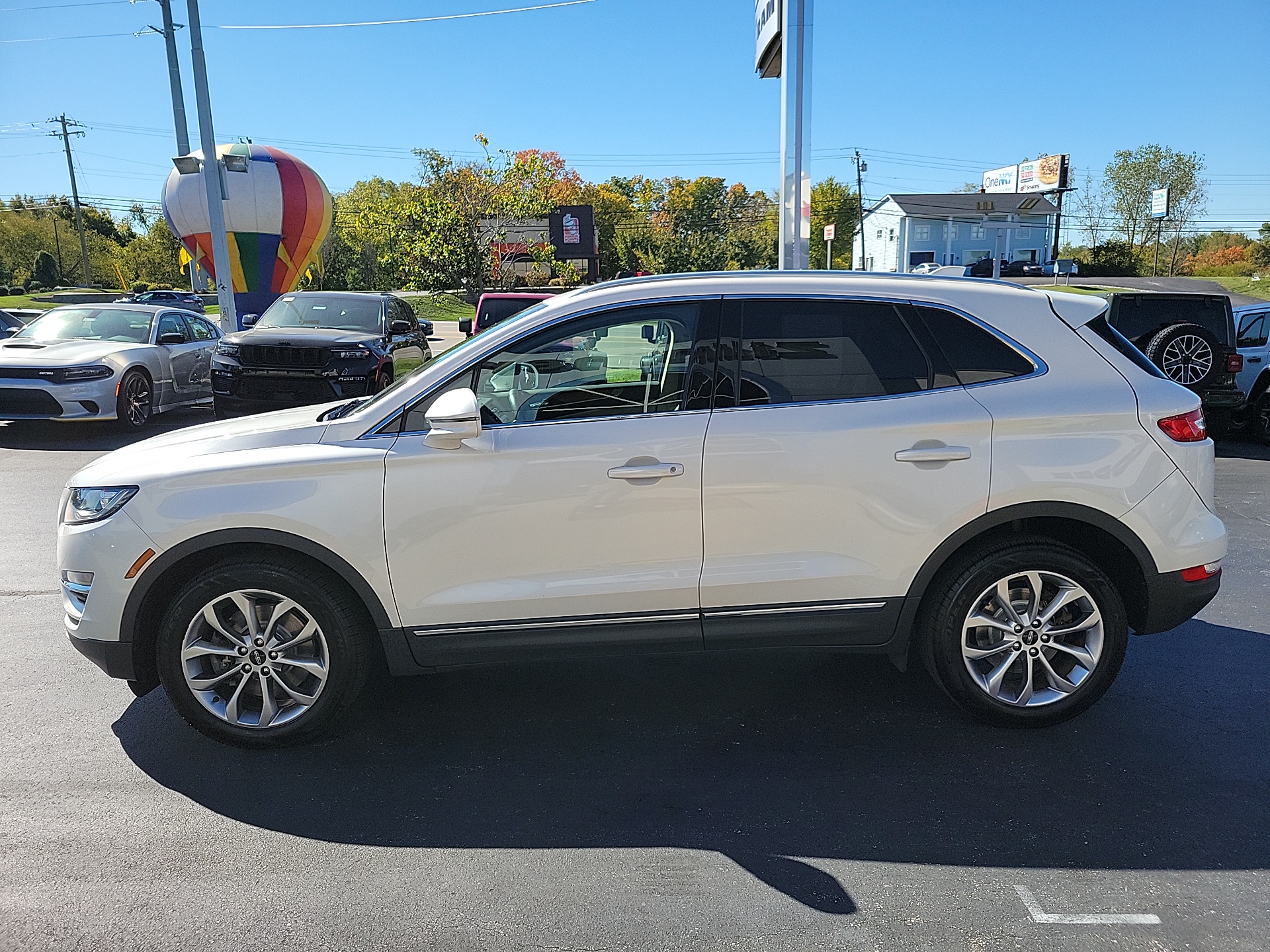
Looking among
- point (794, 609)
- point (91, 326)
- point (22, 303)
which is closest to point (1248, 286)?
point (91, 326)

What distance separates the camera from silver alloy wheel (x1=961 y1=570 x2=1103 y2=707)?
12.8 feet

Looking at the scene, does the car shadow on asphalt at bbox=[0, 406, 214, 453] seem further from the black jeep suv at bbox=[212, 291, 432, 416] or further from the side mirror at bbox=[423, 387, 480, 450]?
the side mirror at bbox=[423, 387, 480, 450]

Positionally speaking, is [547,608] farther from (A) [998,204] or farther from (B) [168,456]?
(A) [998,204]

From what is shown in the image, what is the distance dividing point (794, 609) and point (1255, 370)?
10.9 metres

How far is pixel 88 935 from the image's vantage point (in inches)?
109

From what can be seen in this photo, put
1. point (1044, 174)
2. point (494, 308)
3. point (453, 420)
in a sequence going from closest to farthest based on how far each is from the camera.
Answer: point (453, 420) → point (494, 308) → point (1044, 174)

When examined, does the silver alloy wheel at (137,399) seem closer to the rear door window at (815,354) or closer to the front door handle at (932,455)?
the rear door window at (815,354)

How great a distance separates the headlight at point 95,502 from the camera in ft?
12.2

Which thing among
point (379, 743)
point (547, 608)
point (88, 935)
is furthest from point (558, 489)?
point (88, 935)

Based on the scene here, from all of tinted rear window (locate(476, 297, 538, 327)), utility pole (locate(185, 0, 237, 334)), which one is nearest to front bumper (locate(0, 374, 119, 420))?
tinted rear window (locate(476, 297, 538, 327))

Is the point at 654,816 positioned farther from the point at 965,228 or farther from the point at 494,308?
the point at 965,228

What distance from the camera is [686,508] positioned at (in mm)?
3672

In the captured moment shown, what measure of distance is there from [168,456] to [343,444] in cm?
75

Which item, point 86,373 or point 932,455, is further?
point 86,373
